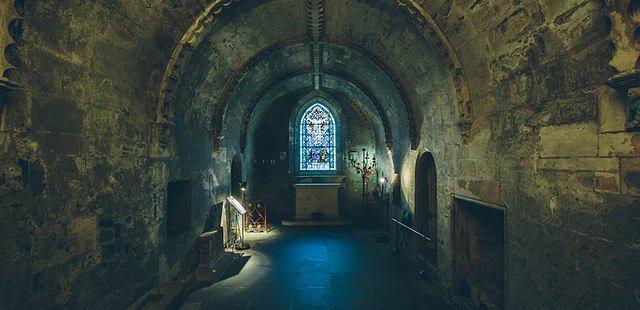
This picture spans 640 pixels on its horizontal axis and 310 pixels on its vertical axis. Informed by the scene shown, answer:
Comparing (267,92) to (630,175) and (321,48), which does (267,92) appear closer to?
(321,48)

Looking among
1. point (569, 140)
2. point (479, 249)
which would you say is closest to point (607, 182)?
point (569, 140)

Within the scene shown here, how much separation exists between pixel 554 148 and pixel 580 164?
0.37 metres

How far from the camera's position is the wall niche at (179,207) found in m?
7.04

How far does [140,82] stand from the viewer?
5.19 meters

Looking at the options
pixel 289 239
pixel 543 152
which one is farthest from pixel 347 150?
pixel 543 152

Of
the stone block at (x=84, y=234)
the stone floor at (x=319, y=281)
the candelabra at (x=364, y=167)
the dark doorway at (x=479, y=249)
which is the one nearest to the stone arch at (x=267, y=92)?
the candelabra at (x=364, y=167)

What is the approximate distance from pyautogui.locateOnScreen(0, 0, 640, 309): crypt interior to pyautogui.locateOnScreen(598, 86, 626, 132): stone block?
1cm

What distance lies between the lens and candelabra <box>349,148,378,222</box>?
46.7 feet

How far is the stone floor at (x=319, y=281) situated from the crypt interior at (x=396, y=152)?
59 mm

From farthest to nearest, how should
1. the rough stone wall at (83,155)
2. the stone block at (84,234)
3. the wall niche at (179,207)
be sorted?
the wall niche at (179,207) → the stone block at (84,234) → the rough stone wall at (83,155)

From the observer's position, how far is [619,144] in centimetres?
285

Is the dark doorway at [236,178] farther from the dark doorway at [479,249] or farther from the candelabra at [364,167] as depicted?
the dark doorway at [479,249]

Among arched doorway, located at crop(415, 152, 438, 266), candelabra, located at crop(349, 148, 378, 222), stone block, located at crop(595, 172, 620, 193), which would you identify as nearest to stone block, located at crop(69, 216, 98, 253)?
stone block, located at crop(595, 172, 620, 193)

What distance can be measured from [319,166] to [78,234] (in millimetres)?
11679
